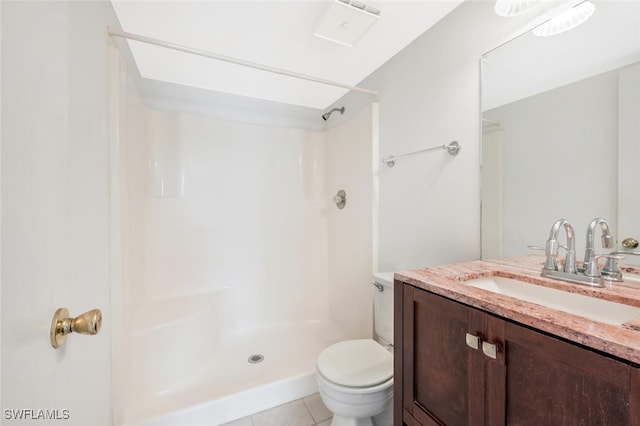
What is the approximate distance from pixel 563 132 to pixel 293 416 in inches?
73.9

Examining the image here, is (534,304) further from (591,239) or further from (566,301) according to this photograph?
(591,239)

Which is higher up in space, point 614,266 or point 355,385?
point 614,266

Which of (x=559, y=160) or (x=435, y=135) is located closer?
(x=559, y=160)

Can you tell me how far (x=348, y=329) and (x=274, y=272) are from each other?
0.85 m

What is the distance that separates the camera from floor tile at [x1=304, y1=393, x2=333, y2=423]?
1.46 metres

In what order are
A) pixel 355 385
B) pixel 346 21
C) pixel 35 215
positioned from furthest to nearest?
pixel 346 21
pixel 355 385
pixel 35 215

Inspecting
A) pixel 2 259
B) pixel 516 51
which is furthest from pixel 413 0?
pixel 2 259

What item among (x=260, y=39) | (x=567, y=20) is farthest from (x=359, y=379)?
(x=260, y=39)

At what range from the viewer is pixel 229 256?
227cm

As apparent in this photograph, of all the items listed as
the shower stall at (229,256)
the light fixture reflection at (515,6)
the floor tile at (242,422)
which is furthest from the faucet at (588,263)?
the floor tile at (242,422)

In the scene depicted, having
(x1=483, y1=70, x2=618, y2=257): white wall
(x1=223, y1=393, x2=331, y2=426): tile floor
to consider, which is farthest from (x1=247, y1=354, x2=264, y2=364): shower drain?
(x1=483, y1=70, x2=618, y2=257): white wall

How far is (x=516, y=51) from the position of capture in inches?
40.9

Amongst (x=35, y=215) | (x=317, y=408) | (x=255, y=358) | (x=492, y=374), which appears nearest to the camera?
(x=35, y=215)

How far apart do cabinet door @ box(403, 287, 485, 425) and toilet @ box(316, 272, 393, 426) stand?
1.17 ft
